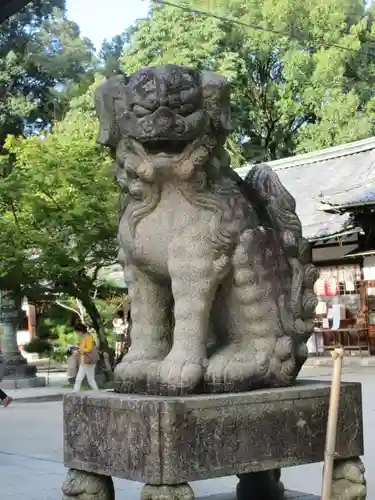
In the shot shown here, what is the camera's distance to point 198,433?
346 cm

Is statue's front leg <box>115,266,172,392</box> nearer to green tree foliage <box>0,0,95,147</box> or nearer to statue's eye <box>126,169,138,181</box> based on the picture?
statue's eye <box>126,169,138,181</box>

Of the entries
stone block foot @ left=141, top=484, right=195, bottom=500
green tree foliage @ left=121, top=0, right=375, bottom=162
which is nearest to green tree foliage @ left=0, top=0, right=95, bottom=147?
green tree foliage @ left=121, top=0, right=375, bottom=162

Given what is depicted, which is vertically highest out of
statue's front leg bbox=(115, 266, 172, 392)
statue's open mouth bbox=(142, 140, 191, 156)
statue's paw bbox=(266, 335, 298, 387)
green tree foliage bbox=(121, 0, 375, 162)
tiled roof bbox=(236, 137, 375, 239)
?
green tree foliage bbox=(121, 0, 375, 162)

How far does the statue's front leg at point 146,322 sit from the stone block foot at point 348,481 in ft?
3.29

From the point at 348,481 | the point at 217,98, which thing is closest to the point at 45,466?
the point at 348,481

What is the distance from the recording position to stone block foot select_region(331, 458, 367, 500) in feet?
12.5

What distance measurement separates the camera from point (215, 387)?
3.69 m

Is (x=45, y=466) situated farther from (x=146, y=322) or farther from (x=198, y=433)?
(x=198, y=433)

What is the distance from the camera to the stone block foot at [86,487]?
381cm

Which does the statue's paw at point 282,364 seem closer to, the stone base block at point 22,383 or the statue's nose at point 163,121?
the statue's nose at point 163,121

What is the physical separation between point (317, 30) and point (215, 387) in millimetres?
25067

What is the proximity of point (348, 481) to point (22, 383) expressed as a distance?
44.5 ft

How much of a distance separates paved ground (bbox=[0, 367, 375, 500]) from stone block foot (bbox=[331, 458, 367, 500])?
3.00 feet

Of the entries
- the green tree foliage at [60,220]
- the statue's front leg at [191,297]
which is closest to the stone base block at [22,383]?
the green tree foliage at [60,220]
